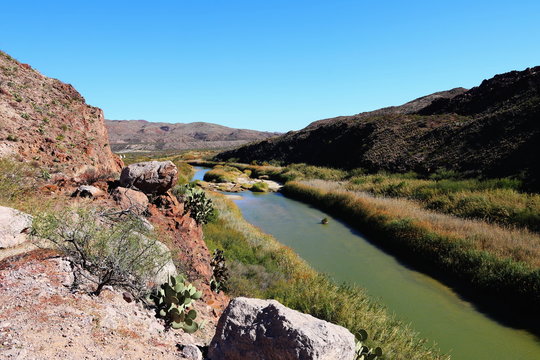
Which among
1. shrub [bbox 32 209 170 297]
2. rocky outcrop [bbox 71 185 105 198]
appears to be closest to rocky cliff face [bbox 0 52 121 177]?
rocky outcrop [bbox 71 185 105 198]

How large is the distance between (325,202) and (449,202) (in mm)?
9565

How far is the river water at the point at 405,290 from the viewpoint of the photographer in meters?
8.75

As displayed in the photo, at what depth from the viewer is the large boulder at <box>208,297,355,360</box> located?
3686 millimetres

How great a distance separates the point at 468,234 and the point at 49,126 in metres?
20.1

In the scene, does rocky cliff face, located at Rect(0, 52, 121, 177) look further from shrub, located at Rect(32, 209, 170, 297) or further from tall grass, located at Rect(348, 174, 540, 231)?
tall grass, located at Rect(348, 174, 540, 231)

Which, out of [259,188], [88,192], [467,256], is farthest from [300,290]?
[259,188]

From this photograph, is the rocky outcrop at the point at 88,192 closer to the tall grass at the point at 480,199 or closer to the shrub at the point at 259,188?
the tall grass at the point at 480,199

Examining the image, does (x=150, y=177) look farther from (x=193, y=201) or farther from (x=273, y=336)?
(x=273, y=336)

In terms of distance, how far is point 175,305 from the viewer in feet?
17.5

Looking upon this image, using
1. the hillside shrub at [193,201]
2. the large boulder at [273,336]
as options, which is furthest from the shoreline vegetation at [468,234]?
the hillside shrub at [193,201]

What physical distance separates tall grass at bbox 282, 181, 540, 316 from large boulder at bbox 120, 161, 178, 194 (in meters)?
11.1

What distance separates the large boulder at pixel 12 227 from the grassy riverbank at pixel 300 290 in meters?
5.18

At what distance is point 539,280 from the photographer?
1038cm

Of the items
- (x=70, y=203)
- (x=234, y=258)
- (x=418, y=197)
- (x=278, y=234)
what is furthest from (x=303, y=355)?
(x=418, y=197)
